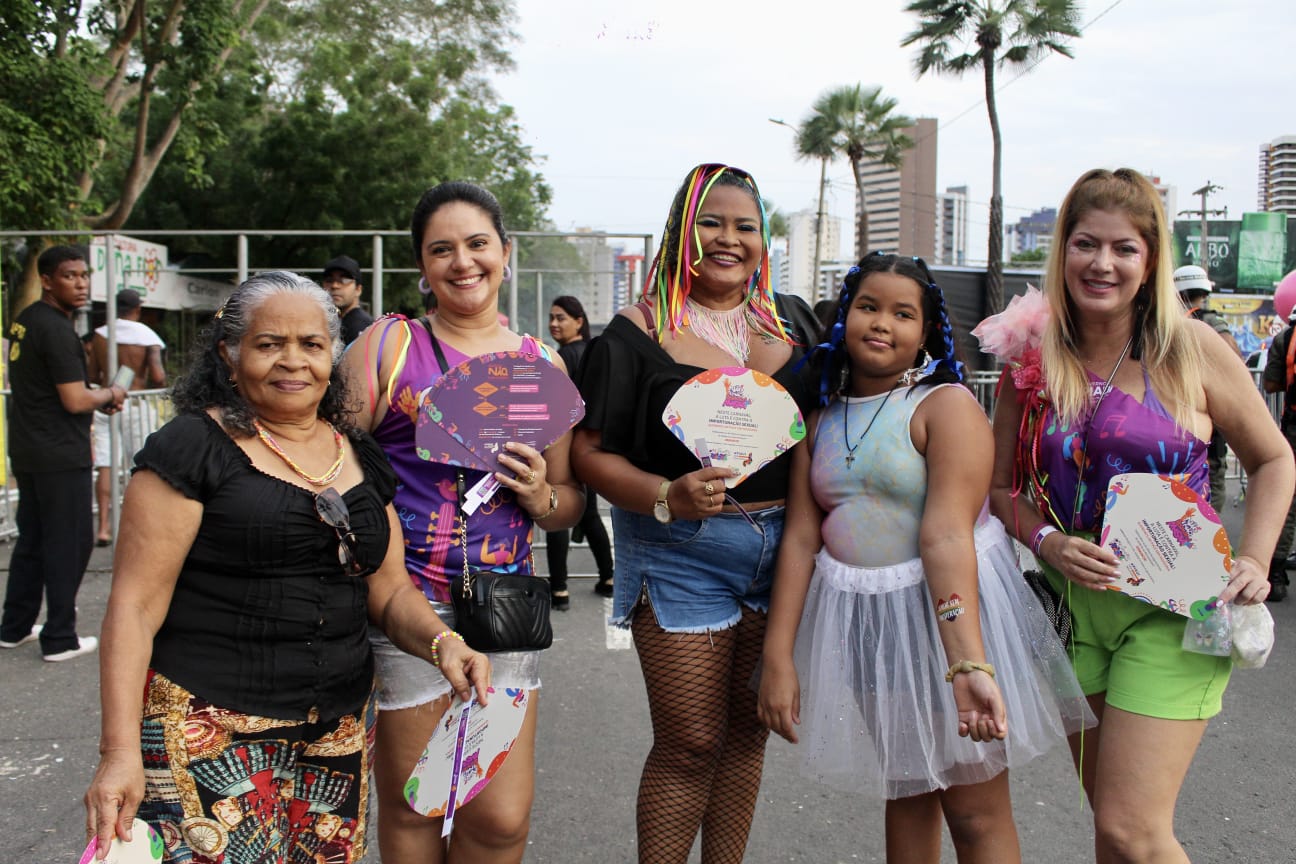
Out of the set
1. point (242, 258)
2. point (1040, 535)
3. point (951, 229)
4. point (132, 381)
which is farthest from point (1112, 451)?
point (951, 229)

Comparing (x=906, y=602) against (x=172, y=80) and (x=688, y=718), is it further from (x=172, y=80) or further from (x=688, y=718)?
(x=172, y=80)

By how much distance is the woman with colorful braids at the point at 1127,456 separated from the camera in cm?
216

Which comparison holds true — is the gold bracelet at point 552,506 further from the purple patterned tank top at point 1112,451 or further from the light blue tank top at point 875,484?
the purple patterned tank top at point 1112,451

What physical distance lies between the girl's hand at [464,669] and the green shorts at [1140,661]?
139 centimetres

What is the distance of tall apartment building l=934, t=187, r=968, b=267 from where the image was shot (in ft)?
246

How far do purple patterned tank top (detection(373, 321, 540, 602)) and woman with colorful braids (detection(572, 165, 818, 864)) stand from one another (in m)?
0.29

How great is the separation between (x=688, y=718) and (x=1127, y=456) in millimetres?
1213

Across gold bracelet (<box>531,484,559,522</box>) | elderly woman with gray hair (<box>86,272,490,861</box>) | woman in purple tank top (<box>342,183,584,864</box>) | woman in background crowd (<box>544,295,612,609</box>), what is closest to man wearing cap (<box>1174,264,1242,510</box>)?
woman in background crowd (<box>544,295,612,609</box>)

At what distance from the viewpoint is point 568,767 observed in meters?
3.79

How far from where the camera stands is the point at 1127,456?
2260mm

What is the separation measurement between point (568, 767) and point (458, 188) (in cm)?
234

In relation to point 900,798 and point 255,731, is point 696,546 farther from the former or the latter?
point 255,731

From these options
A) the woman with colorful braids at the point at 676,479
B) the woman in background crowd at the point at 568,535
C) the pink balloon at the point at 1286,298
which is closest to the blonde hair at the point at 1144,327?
the woman with colorful braids at the point at 676,479

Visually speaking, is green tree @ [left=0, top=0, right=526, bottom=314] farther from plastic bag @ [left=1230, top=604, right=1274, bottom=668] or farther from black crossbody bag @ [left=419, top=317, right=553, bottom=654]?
plastic bag @ [left=1230, top=604, right=1274, bottom=668]
